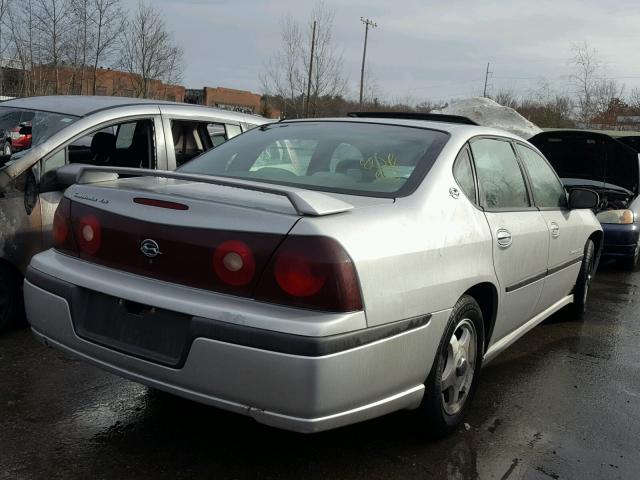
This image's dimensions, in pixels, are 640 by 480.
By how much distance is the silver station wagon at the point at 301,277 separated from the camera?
2170mm

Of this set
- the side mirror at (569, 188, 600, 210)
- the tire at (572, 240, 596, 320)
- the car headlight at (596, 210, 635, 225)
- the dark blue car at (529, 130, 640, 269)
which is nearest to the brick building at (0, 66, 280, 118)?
the dark blue car at (529, 130, 640, 269)

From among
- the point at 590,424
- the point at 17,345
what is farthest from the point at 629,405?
the point at 17,345

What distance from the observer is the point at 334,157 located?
324 centimetres

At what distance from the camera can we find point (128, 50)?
19.4 m

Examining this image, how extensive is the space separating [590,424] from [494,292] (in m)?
0.90

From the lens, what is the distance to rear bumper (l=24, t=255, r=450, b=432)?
2.10m

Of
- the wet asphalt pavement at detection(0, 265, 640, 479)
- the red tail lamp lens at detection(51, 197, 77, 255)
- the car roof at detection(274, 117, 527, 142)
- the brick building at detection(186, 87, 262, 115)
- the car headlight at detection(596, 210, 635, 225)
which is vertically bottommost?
the wet asphalt pavement at detection(0, 265, 640, 479)

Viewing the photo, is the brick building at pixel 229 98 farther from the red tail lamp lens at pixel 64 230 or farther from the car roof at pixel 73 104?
the red tail lamp lens at pixel 64 230

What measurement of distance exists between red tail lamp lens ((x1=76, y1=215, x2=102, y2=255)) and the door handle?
1.98 m

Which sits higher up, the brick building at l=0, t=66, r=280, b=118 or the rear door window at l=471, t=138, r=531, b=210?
the brick building at l=0, t=66, r=280, b=118

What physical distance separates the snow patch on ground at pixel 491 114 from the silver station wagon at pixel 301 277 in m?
22.8

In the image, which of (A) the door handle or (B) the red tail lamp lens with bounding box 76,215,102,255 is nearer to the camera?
(B) the red tail lamp lens with bounding box 76,215,102,255

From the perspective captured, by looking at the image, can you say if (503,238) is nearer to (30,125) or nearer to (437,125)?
(437,125)

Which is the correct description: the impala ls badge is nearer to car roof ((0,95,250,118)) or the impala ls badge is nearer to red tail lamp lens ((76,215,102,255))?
red tail lamp lens ((76,215,102,255))
